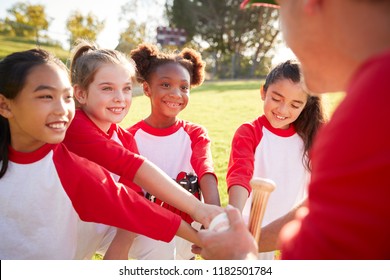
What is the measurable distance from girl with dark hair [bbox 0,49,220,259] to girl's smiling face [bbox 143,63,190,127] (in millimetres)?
1007

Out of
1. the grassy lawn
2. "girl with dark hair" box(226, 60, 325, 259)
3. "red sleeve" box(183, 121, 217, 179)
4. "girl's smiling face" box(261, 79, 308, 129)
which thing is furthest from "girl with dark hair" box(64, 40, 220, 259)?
the grassy lawn

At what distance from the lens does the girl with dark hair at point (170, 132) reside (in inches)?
98.1

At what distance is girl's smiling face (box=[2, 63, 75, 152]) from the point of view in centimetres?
171

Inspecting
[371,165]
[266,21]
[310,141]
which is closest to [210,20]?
[266,21]

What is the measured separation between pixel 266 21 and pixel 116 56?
31112 millimetres

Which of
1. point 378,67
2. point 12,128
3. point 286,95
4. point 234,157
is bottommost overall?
point 378,67

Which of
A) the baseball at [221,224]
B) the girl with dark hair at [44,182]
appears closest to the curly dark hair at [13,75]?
the girl with dark hair at [44,182]

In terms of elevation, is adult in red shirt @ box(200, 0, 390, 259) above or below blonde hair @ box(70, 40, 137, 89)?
below

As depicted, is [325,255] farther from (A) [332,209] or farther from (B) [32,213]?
(B) [32,213]

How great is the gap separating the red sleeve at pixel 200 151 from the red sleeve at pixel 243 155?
0.46 ft

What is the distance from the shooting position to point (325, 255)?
0.71 meters

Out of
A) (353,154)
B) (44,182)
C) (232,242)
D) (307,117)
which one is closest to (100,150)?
(44,182)

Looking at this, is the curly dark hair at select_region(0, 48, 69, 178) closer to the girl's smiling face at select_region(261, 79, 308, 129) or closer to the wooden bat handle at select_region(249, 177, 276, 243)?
the wooden bat handle at select_region(249, 177, 276, 243)

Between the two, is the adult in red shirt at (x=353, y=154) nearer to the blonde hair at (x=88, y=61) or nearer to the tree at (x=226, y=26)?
the blonde hair at (x=88, y=61)
